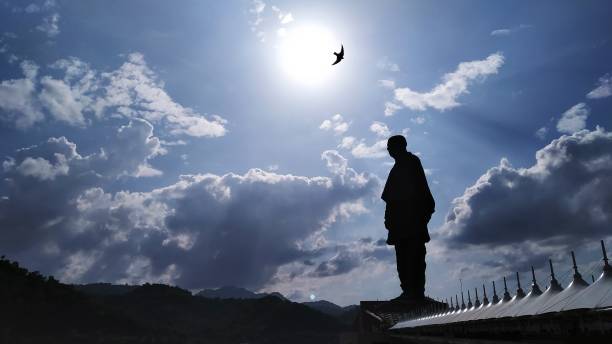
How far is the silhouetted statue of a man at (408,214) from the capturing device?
21109 millimetres

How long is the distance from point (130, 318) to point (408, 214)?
360 feet

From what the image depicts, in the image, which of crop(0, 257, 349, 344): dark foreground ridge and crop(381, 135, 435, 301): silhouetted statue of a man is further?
crop(0, 257, 349, 344): dark foreground ridge

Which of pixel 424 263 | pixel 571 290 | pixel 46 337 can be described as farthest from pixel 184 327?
pixel 571 290

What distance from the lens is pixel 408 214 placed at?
21.3 meters

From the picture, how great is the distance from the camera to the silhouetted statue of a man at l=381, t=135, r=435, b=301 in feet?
69.3

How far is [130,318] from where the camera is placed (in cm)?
11756

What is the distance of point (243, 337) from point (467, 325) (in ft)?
491

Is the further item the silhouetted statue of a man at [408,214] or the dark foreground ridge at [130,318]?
the dark foreground ridge at [130,318]

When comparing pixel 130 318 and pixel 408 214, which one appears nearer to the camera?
pixel 408 214

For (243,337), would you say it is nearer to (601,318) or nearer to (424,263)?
(424,263)

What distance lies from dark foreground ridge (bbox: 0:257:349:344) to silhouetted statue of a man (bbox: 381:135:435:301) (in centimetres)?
6292

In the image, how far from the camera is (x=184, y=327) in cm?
17200

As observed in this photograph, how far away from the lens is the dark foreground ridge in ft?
256

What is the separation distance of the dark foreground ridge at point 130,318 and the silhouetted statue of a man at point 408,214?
62915 mm
